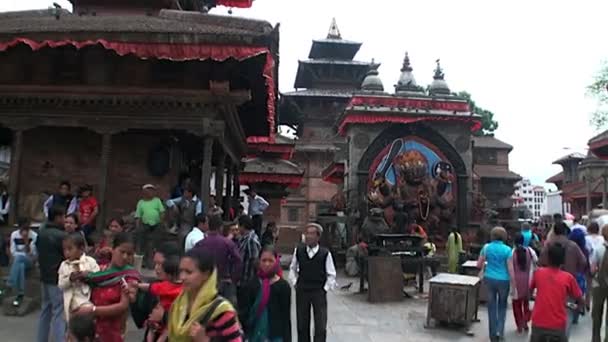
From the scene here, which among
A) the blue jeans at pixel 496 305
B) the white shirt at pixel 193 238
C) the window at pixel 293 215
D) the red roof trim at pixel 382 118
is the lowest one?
the blue jeans at pixel 496 305

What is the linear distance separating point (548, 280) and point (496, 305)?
9.03 ft

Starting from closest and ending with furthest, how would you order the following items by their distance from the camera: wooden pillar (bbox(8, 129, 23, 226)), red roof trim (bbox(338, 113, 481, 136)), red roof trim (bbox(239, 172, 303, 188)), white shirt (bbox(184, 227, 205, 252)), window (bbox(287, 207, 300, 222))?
white shirt (bbox(184, 227, 205, 252)) < wooden pillar (bbox(8, 129, 23, 226)) < red roof trim (bbox(338, 113, 481, 136)) < red roof trim (bbox(239, 172, 303, 188)) < window (bbox(287, 207, 300, 222))

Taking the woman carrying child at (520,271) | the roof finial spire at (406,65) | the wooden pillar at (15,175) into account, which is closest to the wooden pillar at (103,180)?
the wooden pillar at (15,175)

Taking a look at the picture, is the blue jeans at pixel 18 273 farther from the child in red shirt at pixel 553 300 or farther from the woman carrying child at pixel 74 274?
the child in red shirt at pixel 553 300

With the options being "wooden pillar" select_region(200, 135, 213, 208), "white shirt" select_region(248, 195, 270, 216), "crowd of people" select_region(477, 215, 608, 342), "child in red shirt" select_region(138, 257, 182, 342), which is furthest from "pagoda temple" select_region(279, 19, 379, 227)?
"child in red shirt" select_region(138, 257, 182, 342)

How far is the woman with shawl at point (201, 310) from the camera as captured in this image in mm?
2945

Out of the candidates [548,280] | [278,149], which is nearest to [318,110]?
[278,149]

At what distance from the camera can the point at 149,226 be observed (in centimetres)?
1004

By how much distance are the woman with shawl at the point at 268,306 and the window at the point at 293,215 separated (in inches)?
1202

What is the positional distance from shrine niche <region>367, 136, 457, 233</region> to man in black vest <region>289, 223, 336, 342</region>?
16.8 meters

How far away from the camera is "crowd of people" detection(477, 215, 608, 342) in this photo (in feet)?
18.2

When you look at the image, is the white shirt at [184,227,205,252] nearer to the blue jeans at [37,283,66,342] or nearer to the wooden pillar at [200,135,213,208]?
the blue jeans at [37,283,66,342]

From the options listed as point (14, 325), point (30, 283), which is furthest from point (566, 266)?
point (30, 283)

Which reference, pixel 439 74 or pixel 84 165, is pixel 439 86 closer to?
pixel 439 74
